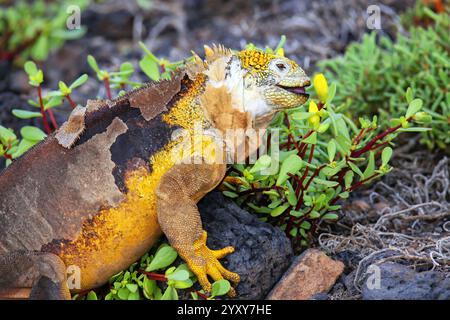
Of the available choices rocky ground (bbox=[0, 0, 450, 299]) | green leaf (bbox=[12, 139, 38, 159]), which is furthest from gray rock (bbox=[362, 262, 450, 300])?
green leaf (bbox=[12, 139, 38, 159])

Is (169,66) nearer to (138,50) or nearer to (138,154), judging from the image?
(138,154)

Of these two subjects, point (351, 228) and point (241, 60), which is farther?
point (351, 228)

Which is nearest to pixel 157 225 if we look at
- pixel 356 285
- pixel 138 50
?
pixel 356 285

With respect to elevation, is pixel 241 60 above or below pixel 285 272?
above

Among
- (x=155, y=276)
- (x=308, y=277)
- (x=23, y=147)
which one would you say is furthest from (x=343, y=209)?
(x=23, y=147)

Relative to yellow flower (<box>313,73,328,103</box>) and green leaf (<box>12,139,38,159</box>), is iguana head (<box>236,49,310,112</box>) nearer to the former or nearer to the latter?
yellow flower (<box>313,73,328,103</box>)
